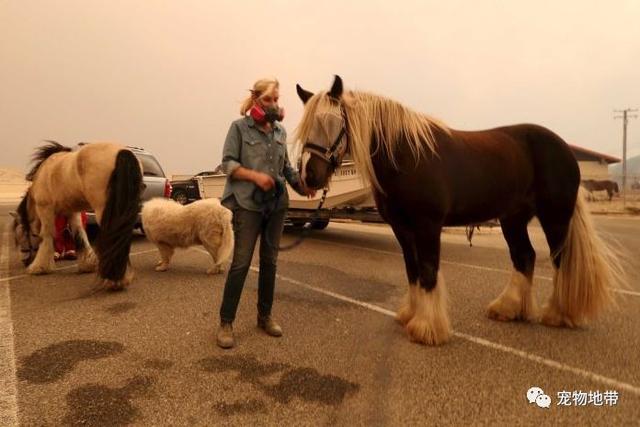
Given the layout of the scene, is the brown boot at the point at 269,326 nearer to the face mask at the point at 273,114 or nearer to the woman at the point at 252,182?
the woman at the point at 252,182

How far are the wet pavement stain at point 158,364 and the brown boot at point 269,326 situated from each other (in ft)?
2.70

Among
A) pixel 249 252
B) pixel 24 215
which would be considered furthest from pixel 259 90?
pixel 24 215

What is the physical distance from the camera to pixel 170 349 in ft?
9.37

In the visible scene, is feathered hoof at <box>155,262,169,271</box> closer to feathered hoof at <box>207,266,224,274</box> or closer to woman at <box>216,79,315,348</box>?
feathered hoof at <box>207,266,224,274</box>

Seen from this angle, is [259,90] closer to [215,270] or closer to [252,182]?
[252,182]

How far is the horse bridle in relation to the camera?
8.93 feet

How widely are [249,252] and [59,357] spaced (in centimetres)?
150

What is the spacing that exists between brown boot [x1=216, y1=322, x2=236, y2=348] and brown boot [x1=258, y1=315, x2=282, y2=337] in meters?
0.32

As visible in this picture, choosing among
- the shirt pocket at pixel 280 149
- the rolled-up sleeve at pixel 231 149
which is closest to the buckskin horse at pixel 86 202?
the rolled-up sleeve at pixel 231 149

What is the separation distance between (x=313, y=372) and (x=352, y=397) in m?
0.38

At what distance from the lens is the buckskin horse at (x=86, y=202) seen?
419cm

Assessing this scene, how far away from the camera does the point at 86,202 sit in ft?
16.1

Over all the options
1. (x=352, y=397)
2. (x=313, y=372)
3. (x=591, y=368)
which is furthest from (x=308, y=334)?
(x=591, y=368)

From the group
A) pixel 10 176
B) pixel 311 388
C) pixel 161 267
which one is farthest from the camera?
pixel 10 176
